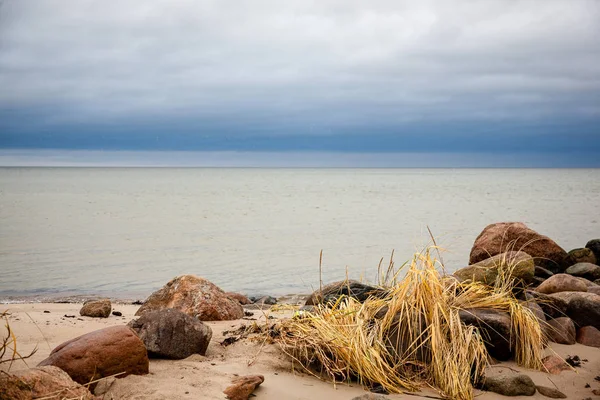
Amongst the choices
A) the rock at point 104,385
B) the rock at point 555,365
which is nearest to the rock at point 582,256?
the rock at point 555,365

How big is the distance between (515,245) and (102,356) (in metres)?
8.07

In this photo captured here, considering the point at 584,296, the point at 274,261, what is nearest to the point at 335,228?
the point at 274,261

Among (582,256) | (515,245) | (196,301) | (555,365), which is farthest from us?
(582,256)

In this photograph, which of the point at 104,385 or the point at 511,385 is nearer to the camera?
the point at 104,385

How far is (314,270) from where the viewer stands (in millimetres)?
15461

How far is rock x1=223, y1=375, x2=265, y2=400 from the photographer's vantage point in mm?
4535

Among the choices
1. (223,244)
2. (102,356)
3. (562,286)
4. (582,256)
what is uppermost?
(102,356)

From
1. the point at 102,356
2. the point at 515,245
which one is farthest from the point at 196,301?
the point at 515,245

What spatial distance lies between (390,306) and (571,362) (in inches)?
79.2

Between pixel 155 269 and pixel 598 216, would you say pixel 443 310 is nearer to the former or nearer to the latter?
pixel 155 269

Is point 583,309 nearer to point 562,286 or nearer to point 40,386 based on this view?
point 562,286

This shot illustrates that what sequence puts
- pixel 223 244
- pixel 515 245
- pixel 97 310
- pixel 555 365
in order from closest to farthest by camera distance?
pixel 555 365, pixel 97 310, pixel 515 245, pixel 223 244

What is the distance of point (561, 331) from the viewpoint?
671 cm

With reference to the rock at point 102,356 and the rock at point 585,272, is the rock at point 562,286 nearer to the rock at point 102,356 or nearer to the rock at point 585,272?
the rock at point 585,272
